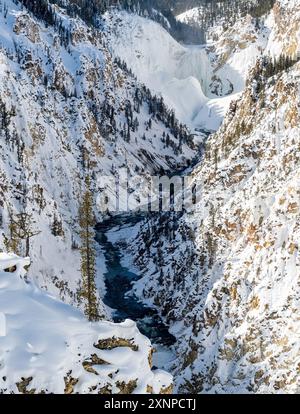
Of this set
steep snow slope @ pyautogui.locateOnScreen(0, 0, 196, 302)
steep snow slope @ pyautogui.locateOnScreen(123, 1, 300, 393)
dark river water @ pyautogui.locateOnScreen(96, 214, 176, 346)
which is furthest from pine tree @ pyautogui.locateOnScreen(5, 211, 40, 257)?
steep snow slope @ pyautogui.locateOnScreen(123, 1, 300, 393)

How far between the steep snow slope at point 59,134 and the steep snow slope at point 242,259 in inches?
622

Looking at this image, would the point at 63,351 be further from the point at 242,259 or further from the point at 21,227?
the point at 21,227

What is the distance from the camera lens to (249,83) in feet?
325

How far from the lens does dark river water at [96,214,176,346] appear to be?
232ft

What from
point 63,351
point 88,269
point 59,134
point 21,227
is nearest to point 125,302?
point 21,227

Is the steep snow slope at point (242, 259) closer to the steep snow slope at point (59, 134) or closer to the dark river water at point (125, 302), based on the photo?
the dark river water at point (125, 302)

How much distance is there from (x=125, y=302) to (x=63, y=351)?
55623mm

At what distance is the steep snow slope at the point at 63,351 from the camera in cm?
2327

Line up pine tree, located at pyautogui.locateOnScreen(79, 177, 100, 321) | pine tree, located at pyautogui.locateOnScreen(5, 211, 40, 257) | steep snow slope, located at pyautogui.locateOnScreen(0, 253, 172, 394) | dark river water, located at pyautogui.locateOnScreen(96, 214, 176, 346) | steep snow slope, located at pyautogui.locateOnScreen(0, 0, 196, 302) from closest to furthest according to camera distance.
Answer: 1. steep snow slope, located at pyautogui.locateOnScreen(0, 253, 172, 394)
2. pine tree, located at pyautogui.locateOnScreen(79, 177, 100, 321)
3. pine tree, located at pyautogui.locateOnScreen(5, 211, 40, 257)
4. dark river water, located at pyautogui.locateOnScreen(96, 214, 176, 346)
5. steep snow slope, located at pyautogui.locateOnScreen(0, 0, 196, 302)

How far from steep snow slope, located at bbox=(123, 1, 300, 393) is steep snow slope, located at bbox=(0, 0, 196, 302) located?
15.8 metres

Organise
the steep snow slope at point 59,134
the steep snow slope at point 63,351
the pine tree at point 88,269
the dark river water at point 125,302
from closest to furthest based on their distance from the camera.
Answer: the steep snow slope at point 63,351 → the pine tree at point 88,269 → the dark river water at point 125,302 → the steep snow slope at point 59,134

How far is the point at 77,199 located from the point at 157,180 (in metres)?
41.9

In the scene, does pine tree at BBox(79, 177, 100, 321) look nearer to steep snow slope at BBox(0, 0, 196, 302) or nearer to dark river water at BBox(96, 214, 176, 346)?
steep snow slope at BBox(0, 0, 196, 302)

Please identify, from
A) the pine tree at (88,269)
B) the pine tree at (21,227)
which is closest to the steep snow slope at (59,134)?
the pine tree at (21,227)
